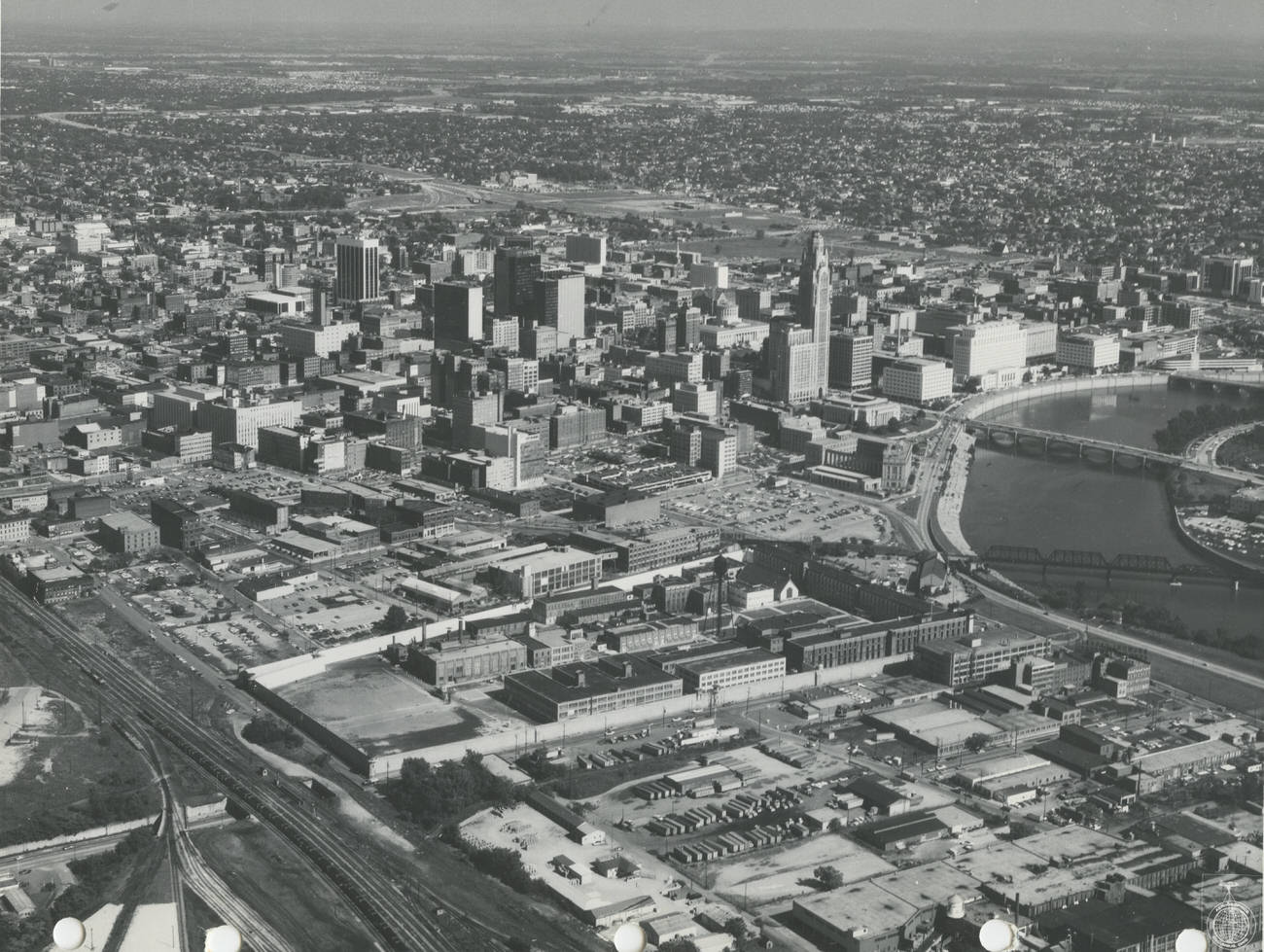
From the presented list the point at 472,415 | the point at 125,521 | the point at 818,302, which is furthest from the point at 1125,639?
the point at 818,302

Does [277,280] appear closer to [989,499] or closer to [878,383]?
[878,383]

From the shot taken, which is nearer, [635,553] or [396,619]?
[396,619]

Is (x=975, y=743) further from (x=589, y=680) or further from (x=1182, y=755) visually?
(x=589, y=680)

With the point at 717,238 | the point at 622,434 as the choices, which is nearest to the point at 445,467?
the point at 622,434

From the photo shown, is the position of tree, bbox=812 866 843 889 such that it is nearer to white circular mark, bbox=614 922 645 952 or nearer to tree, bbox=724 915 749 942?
tree, bbox=724 915 749 942

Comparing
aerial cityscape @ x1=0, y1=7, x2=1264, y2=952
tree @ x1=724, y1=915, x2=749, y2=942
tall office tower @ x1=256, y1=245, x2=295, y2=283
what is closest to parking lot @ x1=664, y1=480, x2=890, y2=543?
aerial cityscape @ x1=0, y1=7, x2=1264, y2=952

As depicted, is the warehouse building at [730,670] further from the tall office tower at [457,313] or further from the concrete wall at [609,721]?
the tall office tower at [457,313]
